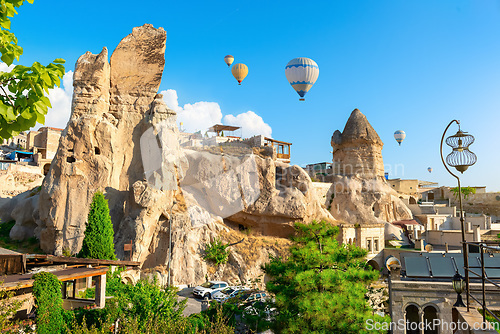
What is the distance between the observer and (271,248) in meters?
29.3

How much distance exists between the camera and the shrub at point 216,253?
86.0ft

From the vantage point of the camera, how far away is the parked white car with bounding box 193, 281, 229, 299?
21.5 meters

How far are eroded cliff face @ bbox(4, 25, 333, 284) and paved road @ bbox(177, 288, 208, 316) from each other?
4.98 ft

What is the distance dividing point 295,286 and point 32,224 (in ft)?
78.1

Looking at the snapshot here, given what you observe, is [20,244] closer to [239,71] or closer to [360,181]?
[239,71]

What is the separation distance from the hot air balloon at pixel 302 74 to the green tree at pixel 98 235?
21.7m

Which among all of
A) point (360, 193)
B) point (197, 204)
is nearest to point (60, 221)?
point (197, 204)

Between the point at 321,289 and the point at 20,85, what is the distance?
36.7 feet

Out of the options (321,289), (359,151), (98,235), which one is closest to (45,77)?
(321,289)

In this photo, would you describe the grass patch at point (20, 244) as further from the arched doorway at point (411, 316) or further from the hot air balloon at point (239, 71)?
the hot air balloon at point (239, 71)

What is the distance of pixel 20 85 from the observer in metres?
4.39

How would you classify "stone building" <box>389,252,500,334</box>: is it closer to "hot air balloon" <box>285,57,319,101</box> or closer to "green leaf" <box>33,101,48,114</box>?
"green leaf" <box>33,101,48,114</box>

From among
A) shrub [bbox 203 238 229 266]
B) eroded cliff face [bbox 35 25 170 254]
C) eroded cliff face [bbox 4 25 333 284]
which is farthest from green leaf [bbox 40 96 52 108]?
shrub [bbox 203 238 229 266]

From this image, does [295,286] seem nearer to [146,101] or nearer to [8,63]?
[8,63]
